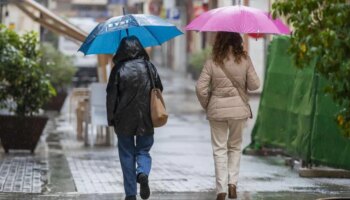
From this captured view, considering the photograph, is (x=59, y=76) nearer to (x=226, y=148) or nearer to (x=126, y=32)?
(x=126, y=32)

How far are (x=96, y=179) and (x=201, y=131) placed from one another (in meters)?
8.62

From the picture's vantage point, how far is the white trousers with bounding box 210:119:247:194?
9227mm

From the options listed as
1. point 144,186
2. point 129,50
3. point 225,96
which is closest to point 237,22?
point 225,96

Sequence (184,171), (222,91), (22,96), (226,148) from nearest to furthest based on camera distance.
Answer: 1. (222,91)
2. (226,148)
3. (184,171)
4. (22,96)

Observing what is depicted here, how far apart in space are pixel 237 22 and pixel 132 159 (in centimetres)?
194

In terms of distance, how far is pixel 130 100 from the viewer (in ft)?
28.0

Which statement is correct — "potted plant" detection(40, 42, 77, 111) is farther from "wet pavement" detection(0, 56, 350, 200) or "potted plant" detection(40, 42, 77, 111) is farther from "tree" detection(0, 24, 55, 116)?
"tree" detection(0, 24, 55, 116)

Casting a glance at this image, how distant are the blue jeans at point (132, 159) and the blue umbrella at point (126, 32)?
1.14 m

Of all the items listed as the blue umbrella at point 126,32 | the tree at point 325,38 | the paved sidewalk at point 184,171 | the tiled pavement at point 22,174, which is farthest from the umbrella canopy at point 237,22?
the tiled pavement at point 22,174

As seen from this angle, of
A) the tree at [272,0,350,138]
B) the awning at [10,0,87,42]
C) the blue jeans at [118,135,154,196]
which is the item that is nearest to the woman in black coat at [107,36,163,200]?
the blue jeans at [118,135,154,196]

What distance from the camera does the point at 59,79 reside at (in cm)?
2472

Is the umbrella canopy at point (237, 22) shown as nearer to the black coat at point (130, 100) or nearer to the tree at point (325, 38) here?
the black coat at point (130, 100)

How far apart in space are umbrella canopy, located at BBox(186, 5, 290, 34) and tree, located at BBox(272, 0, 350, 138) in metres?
2.44

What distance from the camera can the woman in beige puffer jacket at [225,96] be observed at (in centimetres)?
917
